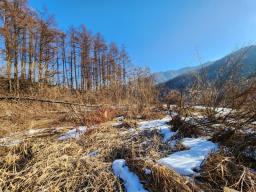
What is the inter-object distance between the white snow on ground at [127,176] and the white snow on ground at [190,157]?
1.20ft

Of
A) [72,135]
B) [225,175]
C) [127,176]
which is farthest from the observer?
[72,135]

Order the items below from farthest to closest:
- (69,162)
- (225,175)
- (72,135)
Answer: (72,135) < (69,162) < (225,175)

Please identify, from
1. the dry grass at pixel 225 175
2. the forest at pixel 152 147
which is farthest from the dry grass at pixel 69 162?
the dry grass at pixel 225 175

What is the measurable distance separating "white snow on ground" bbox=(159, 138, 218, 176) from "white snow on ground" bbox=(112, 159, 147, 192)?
0.37m

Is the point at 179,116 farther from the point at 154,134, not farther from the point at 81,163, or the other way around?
the point at 81,163

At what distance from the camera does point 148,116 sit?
588 centimetres

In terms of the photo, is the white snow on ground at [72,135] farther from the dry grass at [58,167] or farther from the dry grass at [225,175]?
the dry grass at [225,175]

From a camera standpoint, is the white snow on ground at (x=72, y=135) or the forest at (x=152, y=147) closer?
the forest at (x=152, y=147)

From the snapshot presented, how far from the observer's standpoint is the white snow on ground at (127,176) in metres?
2.18

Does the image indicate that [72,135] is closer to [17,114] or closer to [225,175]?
[17,114]

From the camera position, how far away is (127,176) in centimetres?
236

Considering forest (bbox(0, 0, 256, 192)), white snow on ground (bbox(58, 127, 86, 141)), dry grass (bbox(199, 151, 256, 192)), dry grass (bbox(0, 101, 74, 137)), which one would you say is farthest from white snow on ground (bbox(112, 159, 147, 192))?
dry grass (bbox(0, 101, 74, 137))

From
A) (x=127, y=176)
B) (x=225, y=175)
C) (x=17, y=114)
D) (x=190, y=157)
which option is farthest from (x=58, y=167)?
(x=17, y=114)

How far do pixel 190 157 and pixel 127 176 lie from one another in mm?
756
